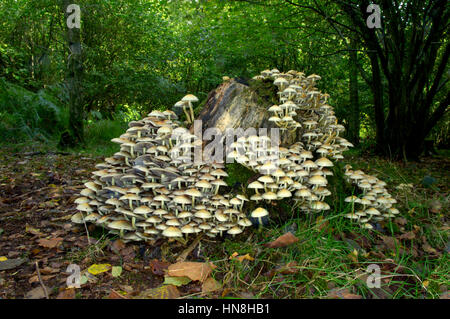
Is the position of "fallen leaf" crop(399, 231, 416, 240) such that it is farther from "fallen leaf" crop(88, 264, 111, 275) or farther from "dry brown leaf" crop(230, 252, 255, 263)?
"fallen leaf" crop(88, 264, 111, 275)

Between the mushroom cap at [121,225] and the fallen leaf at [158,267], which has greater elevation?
the mushroom cap at [121,225]

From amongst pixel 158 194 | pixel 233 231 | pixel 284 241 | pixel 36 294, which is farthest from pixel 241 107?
pixel 36 294

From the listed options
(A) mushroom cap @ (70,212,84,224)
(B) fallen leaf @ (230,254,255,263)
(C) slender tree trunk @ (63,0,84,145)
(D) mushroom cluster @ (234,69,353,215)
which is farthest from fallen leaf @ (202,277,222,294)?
(C) slender tree trunk @ (63,0,84,145)

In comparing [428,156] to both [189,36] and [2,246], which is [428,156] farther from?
[2,246]

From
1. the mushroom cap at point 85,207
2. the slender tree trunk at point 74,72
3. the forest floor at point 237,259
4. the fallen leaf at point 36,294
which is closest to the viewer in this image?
the fallen leaf at point 36,294

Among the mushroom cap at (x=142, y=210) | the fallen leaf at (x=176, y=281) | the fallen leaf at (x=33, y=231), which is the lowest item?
the fallen leaf at (x=176, y=281)

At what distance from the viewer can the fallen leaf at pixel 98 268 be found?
106 inches

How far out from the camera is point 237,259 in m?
2.78

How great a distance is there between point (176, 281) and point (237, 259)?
61cm

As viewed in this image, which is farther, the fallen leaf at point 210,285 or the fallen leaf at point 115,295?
the fallen leaf at point 210,285

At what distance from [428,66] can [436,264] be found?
6667 millimetres

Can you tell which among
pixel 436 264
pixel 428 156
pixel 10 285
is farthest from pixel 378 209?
pixel 428 156

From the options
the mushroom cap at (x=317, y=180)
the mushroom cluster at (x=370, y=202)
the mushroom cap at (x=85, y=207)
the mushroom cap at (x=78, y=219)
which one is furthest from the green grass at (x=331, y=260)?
the mushroom cap at (x=78, y=219)

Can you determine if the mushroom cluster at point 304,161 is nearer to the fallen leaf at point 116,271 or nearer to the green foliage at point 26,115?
the fallen leaf at point 116,271
